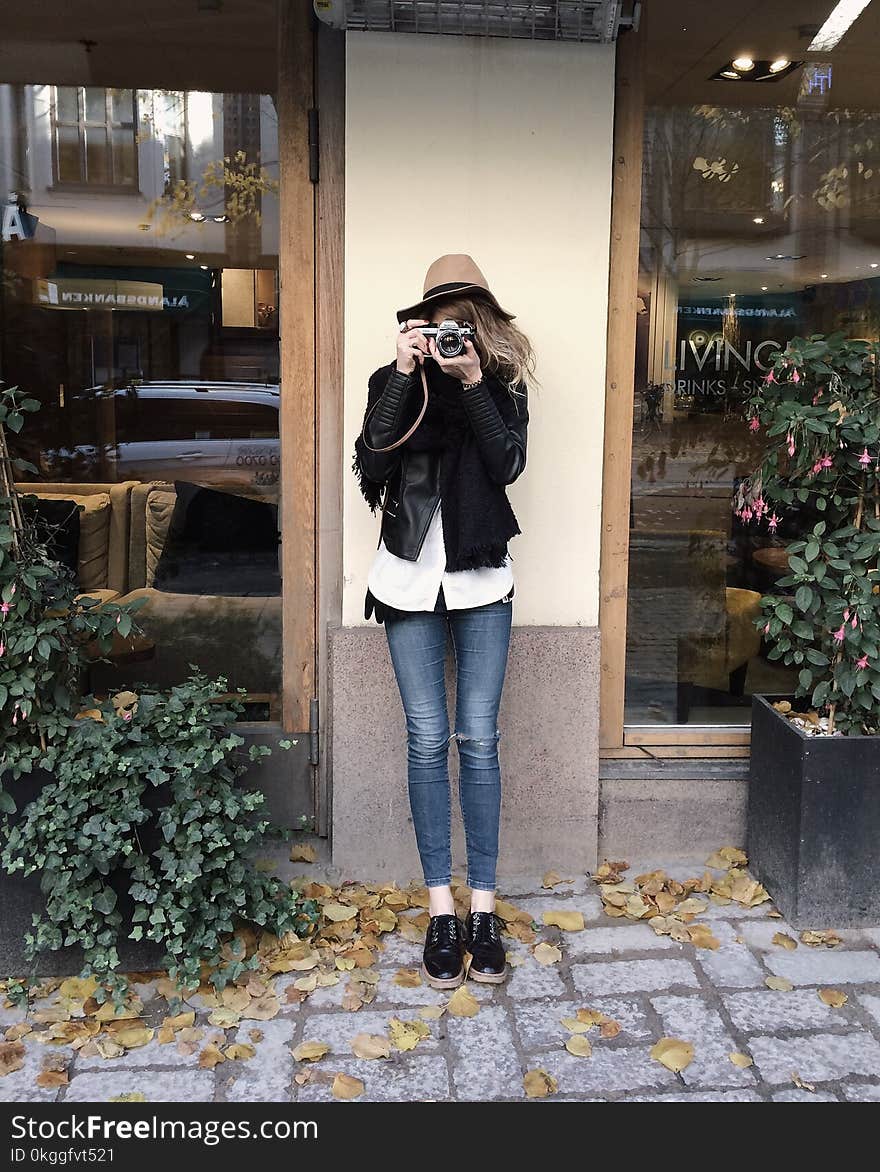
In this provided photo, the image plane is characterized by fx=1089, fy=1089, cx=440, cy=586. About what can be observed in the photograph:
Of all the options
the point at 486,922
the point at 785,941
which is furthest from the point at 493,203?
the point at 785,941

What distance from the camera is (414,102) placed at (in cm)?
345

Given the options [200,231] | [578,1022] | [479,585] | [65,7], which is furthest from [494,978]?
[65,7]

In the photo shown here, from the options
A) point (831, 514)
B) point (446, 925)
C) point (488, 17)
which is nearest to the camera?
point (446, 925)

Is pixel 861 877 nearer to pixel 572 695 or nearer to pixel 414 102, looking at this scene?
pixel 572 695

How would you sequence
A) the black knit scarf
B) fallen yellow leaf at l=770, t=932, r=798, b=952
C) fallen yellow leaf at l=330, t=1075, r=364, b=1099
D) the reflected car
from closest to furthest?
fallen yellow leaf at l=330, t=1075, r=364, b=1099 < the black knit scarf < fallen yellow leaf at l=770, t=932, r=798, b=952 < the reflected car

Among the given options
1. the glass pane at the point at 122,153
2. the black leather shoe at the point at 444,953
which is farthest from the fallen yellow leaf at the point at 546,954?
the glass pane at the point at 122,153

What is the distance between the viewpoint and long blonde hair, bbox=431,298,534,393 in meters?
3.04

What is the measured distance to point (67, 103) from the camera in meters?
4.42

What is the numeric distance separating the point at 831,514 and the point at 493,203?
1.51 metres

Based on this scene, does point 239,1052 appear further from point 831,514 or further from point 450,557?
point 831,514

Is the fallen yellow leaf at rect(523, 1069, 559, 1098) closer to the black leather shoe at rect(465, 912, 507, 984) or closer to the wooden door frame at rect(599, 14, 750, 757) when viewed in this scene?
the black leather shoe at rect(465, 912, 507, 984)

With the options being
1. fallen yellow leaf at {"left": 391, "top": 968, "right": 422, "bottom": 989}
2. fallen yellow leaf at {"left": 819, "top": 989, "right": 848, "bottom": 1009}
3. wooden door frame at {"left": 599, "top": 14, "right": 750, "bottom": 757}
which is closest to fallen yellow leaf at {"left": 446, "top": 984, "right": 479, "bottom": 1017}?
fallen yellow leaf at {"left": 391, "top": 968, "right": 422, "bottom": 989}

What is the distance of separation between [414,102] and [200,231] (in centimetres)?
128

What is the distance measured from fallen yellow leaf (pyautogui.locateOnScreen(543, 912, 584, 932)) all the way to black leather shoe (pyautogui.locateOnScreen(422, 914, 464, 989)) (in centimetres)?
37
